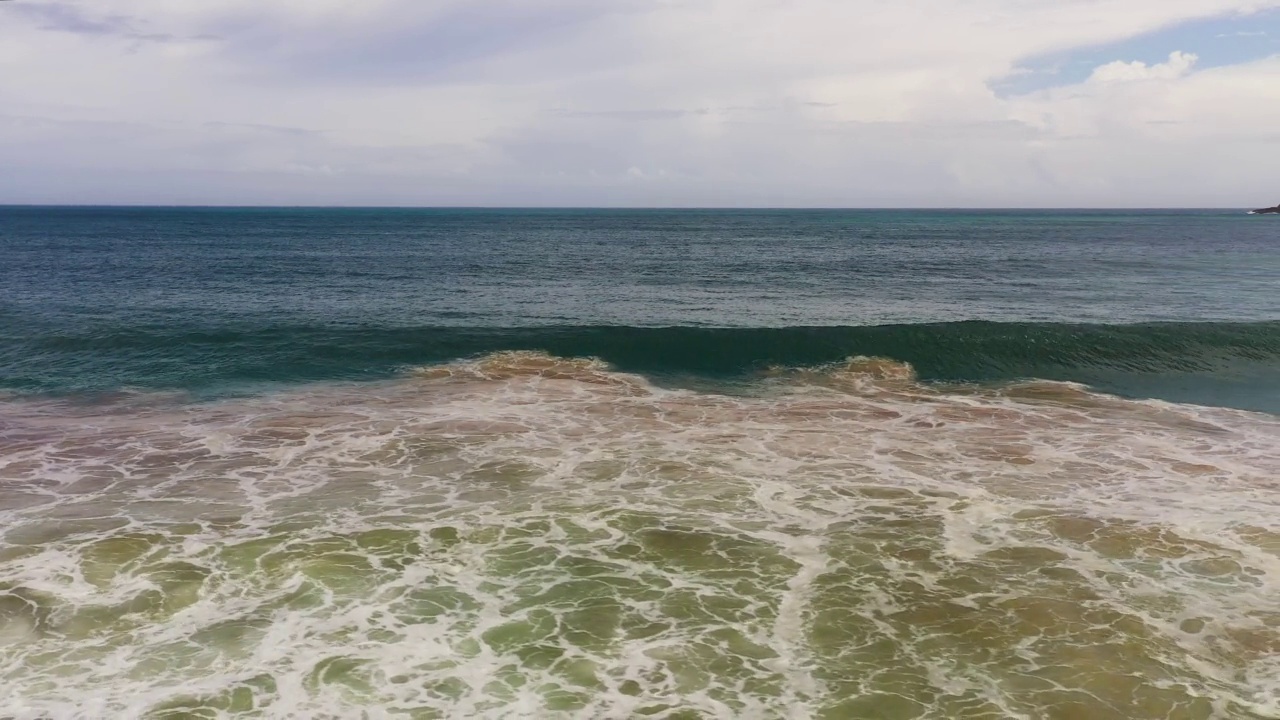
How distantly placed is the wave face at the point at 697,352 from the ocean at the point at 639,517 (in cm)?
23

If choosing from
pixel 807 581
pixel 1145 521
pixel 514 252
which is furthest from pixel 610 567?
pixel 514 252

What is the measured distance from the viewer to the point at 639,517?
60.9ft

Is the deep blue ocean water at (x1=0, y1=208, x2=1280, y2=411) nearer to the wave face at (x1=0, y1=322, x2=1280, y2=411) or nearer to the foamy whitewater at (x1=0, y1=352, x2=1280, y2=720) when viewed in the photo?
the wave face at (x1=0, y1=322, x2=1280, y2=411)

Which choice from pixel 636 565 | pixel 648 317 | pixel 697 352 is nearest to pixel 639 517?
pixel 636 565

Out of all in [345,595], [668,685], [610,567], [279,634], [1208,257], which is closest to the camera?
[668,685]

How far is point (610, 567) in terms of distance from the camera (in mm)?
16094

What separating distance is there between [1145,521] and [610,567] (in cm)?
1231

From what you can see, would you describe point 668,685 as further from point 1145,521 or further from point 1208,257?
point 1208,257

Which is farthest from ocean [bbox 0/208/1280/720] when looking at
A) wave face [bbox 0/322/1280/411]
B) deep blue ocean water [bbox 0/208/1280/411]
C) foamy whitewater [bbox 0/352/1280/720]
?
deep blue ocean water [bbox 0/208/1280/411]

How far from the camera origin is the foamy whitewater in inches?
476

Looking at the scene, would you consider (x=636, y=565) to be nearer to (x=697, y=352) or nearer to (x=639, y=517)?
(x=639, y=517)

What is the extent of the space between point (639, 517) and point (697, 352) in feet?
63.9

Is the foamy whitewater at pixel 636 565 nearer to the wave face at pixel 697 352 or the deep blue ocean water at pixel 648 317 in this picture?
the wave face at pixel 697 352

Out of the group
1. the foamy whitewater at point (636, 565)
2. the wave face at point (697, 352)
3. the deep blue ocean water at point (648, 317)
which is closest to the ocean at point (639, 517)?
A: the foamy whitewater at point (636, 565)
